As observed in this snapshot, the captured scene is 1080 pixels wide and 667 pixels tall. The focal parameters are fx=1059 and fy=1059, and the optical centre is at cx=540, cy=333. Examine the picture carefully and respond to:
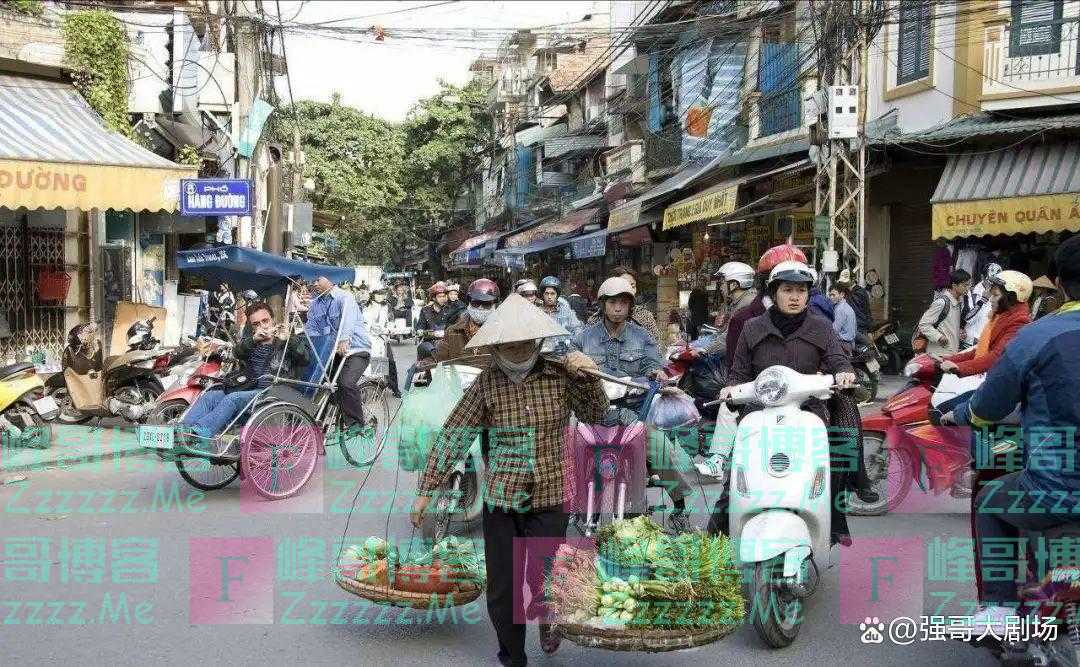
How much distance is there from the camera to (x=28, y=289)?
13.2 meters

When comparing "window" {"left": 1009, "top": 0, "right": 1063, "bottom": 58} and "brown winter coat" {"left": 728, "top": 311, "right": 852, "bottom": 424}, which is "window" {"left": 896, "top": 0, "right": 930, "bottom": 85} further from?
"brown winter coat" {"left": 728, "top": 311, "right": 852, "bottom": 424}

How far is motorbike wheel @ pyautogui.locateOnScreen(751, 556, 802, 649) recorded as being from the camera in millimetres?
4242

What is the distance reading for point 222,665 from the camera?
4.29 m

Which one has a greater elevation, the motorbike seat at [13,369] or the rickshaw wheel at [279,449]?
the motorbike seat at [13,369]

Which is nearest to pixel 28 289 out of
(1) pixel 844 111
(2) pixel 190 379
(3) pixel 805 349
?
(2) pixel 190 379

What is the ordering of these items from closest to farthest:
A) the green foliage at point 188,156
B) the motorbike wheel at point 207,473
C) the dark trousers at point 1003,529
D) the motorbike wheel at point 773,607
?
the dark trousers at point 1003,529, the motorbike wheel at point 773,607, the motorbike wheel at point 207,473, the green foliage at point 188,156

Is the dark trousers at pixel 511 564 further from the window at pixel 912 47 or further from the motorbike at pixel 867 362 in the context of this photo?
the window at pixel 912 47

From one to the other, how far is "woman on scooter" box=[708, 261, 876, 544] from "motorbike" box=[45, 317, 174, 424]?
26.3 ft

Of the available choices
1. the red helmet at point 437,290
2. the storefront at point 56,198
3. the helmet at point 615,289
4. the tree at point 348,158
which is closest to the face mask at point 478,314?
the helmet at point 615,289

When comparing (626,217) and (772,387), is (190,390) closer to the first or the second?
(772,387)

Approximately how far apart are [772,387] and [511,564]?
140cm

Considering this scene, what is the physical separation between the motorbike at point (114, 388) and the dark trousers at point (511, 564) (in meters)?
8.08

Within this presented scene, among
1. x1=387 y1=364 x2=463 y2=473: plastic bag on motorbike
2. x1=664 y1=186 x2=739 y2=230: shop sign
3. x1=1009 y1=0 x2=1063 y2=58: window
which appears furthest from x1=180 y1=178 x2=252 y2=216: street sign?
x1=1009 y1=0 x2=1063 y2=58: window

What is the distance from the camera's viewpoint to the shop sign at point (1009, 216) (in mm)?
12352
